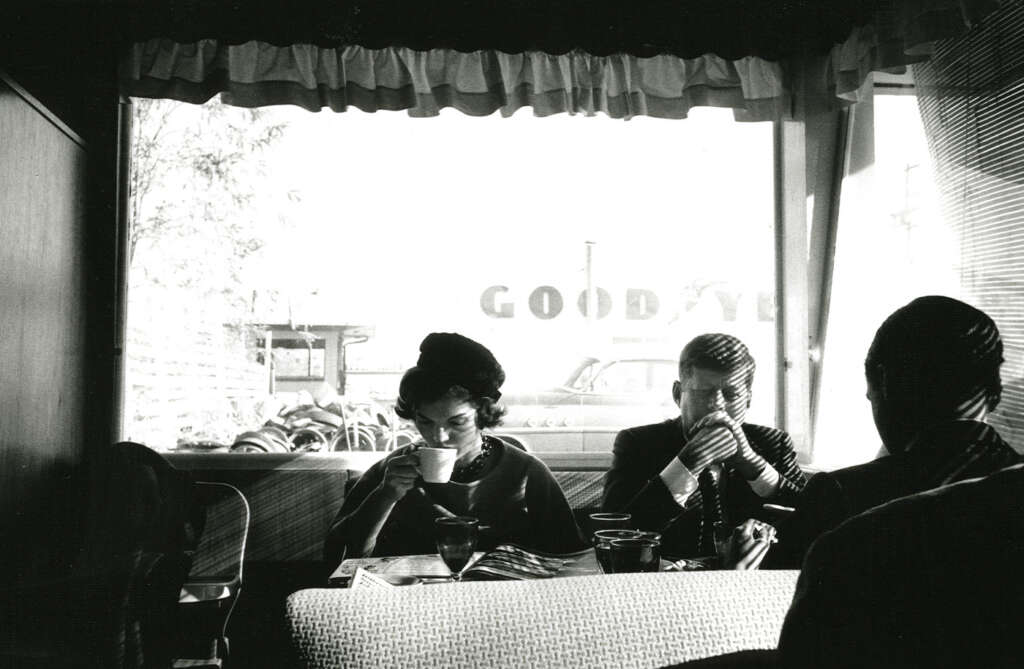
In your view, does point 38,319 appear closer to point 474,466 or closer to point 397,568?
point 474,466

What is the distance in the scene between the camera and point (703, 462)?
190 cm

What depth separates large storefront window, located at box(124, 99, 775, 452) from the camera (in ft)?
11.4

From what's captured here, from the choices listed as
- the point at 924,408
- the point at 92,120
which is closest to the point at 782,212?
the point at 924,408

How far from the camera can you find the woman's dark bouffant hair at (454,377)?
2062 millimetres

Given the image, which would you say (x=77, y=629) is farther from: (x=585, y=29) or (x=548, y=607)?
(x=585, y=29)

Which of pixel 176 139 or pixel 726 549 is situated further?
pixel 176 139

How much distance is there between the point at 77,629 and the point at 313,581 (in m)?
1.34

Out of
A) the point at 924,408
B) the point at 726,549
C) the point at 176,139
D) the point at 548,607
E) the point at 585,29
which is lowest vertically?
the point at 726,549

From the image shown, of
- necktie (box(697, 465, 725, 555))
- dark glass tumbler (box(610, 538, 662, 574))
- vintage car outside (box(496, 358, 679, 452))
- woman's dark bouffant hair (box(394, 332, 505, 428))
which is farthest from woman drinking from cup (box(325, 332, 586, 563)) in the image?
vintage car outside (box(496, 358, 679, 452))

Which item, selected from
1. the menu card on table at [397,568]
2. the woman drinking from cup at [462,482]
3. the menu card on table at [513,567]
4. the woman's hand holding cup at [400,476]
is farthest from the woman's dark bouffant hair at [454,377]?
the menu card on table at [513,567]

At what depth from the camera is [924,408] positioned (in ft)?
4.13

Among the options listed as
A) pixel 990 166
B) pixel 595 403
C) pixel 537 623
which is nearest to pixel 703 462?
pixel 537 623

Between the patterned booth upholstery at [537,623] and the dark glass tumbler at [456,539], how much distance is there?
700 millimetres

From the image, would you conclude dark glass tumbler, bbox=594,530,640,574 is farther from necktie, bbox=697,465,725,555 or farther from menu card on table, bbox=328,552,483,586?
Result: necktie, bbox=697,465,725,555
